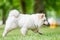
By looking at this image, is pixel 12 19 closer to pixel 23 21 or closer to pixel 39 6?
pixel 23 21

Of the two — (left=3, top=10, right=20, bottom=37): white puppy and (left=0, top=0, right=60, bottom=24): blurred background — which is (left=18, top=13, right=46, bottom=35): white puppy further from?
(left=0, top=0, right=60, bottom=24): blurred background

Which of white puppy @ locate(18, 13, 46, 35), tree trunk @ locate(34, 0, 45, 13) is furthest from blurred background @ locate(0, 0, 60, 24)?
white puppy @ locate(18, 13, 46, 35)

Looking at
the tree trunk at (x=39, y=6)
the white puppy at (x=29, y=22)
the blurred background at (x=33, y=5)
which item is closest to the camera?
the white puppy at (x=29, y=22)

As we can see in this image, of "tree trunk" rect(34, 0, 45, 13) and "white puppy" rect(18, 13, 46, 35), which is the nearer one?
"white puppy" rect(18, 13, 46, 35)

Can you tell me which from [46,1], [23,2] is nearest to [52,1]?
[46,1]

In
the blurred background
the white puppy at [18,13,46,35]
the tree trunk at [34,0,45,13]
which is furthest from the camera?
the blurred background

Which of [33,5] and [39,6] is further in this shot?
[33,5]

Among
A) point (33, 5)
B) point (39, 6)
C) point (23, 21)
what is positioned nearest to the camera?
point (23, 21)

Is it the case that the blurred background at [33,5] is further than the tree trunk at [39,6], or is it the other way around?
the blurred background at [33,5]

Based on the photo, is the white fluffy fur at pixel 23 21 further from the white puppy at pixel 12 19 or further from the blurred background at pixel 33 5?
the blurred background at pixel 33 5

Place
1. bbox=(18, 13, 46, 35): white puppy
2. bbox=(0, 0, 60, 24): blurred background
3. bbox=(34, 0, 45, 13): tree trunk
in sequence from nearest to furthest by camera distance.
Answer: bbox=(18, 13, 46, 35): white puppy, bbox=(34, 0, 45, 13): tree trunk, bbox=(0, 0, 60, 24): blurred background

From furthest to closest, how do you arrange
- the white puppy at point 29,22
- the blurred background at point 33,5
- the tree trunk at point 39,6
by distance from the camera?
1. the blurred background at point 33,5
2. the tree trunk at point 39,6
3. the white puppy at point 29,22

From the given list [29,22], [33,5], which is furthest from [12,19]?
[33,5]

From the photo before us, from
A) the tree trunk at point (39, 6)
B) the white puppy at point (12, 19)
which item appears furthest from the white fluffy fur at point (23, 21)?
the tree trunk at point (39, 6)
